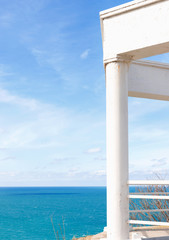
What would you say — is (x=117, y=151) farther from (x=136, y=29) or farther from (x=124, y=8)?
(x=124, y=8)

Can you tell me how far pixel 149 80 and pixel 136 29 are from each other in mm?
2204

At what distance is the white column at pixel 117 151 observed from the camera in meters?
5.34

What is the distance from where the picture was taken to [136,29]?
18.6 ft

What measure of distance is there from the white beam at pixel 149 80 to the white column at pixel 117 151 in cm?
167

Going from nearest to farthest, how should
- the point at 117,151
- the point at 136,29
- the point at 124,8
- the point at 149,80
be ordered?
the point at 117,151 → the point at 136,29 → the point at 124,8 → the point at 149,80

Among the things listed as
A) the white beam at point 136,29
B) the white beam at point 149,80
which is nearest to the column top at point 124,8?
the white beam at point 136,29

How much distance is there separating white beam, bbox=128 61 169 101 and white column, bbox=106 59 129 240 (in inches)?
65.9

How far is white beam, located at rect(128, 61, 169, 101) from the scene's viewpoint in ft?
24.3

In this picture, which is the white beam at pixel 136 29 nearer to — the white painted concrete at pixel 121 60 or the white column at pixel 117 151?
the white painted concrete at pixel 121 60

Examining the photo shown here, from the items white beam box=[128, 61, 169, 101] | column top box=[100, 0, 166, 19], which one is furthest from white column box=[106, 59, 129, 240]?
white beam box=[128, 61, 169, 101]

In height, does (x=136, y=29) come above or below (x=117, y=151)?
above

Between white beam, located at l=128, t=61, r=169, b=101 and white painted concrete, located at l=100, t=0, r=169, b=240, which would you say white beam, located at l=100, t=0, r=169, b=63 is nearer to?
white painted concrete, located at l=100, t=0, r=169, b=240

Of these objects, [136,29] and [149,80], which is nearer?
[136,29]

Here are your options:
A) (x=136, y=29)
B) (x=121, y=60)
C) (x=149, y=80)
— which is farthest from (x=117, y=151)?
(x=149, y=80)
